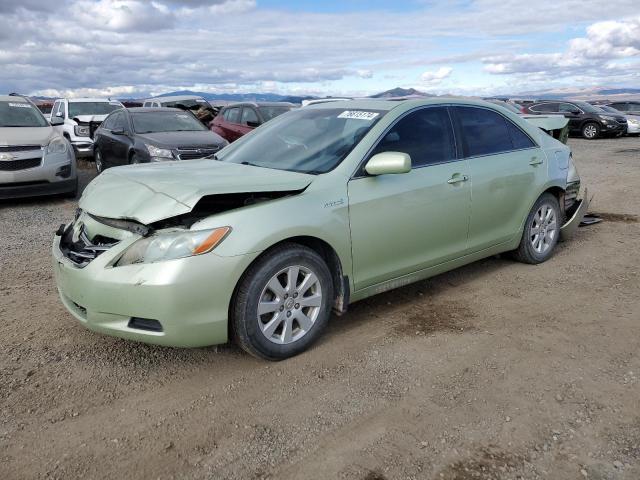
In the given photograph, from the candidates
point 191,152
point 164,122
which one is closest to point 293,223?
point 191,152

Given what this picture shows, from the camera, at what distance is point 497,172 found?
452cm

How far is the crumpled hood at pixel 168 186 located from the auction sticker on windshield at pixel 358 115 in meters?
0.76

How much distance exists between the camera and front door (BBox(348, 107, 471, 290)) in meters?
3.60

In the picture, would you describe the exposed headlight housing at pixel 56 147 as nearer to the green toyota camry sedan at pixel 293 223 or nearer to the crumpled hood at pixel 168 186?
the green toyota camry sedan at pixel 293 223

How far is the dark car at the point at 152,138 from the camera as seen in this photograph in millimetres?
9031

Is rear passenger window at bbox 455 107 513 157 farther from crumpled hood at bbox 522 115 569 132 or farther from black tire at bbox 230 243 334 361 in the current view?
black tire at bbox 230 243 334 361

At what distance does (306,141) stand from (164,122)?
697 centimetres

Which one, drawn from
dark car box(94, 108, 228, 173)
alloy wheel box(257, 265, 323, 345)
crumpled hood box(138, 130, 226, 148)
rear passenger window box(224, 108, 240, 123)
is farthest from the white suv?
alloy wheel box(257, 265, 323, 345)

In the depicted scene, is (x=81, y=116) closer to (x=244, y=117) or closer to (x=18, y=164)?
(x=244, y=117)

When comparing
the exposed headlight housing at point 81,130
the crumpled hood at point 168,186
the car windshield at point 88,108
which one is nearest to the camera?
the crumpled hood at point 168,186

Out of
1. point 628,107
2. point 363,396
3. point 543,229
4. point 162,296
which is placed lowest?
point 628,107

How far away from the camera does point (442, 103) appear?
Result: 432cm

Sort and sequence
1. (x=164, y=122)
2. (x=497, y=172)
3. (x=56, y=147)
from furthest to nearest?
1. (x=164, y=122)
2. (x=56, y=147)
3. (x=497, y=172)

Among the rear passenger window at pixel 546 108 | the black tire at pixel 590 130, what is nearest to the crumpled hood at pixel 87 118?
the rear passenger window at pixel 546 108
